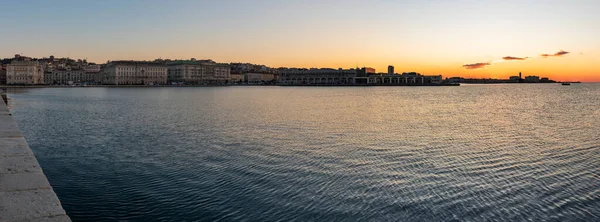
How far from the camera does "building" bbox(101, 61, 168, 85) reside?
590ft

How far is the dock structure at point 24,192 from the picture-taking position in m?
5.60

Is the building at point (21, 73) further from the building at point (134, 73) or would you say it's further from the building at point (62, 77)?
the building at point (134, 73)

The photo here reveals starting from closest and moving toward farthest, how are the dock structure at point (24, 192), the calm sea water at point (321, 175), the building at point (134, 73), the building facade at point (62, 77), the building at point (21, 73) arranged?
the dock structure at point (24, 192)
the calm sea water at point (321, 175)
the building at point (21, 73)
the building at point (134, 73)
the building facade at point (62, 77)

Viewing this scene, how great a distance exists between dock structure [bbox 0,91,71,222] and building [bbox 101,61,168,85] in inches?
7152

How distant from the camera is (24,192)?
6.56m

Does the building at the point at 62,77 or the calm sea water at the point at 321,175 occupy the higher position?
the building at the point at 62,77

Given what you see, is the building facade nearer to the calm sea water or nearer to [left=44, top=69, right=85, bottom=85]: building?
[left=44, top=69, right=85, bottom=85]: building

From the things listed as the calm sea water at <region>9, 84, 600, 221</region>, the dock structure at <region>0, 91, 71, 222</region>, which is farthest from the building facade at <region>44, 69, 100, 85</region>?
the dock structure at <region>0, 91, 71, 222</region>

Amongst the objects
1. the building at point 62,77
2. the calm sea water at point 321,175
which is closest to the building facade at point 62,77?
the building at point 62,77

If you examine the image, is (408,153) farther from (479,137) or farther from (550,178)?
(479,137)

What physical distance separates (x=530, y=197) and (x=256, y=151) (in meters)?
8.83

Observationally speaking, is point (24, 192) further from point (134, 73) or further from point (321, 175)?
point (134, 73)

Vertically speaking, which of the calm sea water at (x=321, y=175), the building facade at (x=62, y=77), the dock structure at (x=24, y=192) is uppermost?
the building facade at (x=62, y=77)

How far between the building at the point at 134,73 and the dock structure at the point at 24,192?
182m
